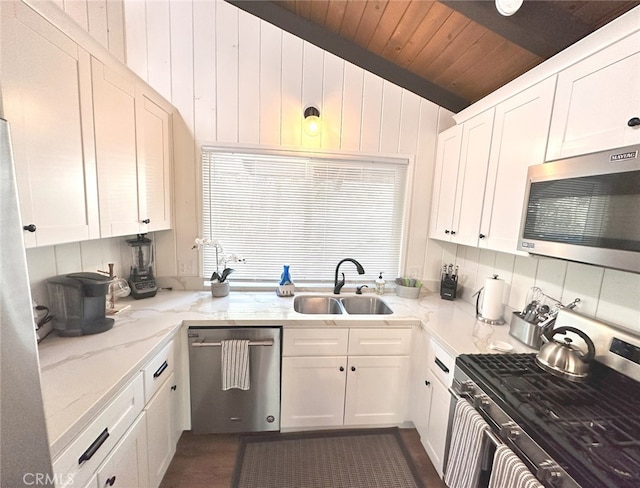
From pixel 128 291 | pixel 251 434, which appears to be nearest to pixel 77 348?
pixel 128 291

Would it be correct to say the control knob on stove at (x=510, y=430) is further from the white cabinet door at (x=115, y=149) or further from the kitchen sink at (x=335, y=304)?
the white cabinet door at (x=115, y=149)

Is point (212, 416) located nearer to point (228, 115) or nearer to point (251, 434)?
point (251, 434)

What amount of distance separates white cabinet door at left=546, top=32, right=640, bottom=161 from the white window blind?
1.25 meters

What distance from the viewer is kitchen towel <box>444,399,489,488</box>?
1.16 meters

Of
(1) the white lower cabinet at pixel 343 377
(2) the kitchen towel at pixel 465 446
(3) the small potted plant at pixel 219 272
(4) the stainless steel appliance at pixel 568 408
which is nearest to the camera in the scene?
(4) the stainless steel appliance at pixel 568 408

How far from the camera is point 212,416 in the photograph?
1.86 meters

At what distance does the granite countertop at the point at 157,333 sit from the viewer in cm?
96

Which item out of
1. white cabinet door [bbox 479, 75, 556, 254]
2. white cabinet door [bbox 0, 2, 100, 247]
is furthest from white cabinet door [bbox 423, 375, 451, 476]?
white cabinet door [bbox 0, 2, 100, 247]

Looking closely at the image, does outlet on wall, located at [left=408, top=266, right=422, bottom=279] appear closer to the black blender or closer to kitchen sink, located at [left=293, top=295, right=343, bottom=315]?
kitchen sink, located at [left=293, top=295, right=343, bottom=315]

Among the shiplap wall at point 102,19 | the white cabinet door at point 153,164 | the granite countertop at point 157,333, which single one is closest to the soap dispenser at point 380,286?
the granite countertop at point 157,333

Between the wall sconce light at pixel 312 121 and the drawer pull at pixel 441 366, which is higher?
the wall sconce light at pixel 312 121

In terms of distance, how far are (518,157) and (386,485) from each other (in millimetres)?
2048

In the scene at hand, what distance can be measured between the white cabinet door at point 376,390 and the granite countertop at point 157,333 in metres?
0.29

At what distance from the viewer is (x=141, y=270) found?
211 cm
